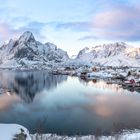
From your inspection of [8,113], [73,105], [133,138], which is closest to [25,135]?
[133,138]

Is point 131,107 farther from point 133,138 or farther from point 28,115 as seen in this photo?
point 133,138

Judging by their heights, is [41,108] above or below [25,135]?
below

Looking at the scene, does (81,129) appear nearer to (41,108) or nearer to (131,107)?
(41,108)

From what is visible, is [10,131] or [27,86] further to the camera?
[27,86]

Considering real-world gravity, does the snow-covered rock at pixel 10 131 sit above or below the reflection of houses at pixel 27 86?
above

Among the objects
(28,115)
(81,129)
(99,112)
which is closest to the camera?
(81,129)

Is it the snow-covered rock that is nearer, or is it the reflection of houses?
the snow-covered rock

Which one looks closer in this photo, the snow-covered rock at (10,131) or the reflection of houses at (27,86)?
the snow-covered rock at (10,131)

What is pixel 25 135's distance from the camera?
512 inches

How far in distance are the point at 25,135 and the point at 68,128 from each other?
2555 centimetres

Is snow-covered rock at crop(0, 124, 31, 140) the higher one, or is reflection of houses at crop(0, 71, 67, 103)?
snow-covered rock at crop(0, 124, 31, 140)

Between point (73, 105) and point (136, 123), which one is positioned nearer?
point (136, 123)

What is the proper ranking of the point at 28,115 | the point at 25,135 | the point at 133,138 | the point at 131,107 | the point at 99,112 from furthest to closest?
1. the point at 131,107
2. the point at 99,112
3. the point at 28,115
4. the point at 133,138
5. the point at 25,135

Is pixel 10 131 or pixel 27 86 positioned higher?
pixel 10 131
